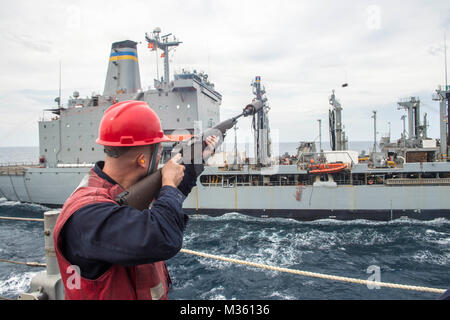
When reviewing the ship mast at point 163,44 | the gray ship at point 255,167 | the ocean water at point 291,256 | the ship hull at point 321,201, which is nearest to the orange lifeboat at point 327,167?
the gray ship at point 255,167

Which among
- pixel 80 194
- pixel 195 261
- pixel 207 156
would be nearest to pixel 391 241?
pixel 195 261

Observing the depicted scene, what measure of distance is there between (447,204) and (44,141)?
84.8 feet

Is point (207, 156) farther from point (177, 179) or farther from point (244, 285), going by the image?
point (244, 285)

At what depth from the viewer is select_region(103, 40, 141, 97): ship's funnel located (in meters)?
18.4

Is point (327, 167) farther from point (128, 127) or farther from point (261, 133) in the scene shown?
point (128, 127)

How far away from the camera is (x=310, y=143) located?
691 inches

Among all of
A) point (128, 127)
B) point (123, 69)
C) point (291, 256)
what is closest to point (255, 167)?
point (291, 256)

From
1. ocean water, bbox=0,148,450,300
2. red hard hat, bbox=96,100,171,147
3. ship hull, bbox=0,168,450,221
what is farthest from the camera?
ship hull, bbox=0,168,450,221

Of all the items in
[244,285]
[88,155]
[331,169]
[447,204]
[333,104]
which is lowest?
[244,285]

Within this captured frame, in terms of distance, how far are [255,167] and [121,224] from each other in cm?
1516

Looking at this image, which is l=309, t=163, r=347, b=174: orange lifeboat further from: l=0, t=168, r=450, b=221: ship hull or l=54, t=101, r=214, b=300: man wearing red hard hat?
l=54, t=101, r=214, b=300: man wearing red hard hat

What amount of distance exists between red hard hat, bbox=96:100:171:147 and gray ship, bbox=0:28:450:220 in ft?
37.9

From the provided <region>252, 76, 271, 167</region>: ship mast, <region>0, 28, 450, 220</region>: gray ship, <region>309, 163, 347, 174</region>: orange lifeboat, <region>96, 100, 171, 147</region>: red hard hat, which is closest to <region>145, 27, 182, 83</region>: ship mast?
<region>0, 28, 450, 220</region>: gray ship

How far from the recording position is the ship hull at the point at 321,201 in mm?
13695
